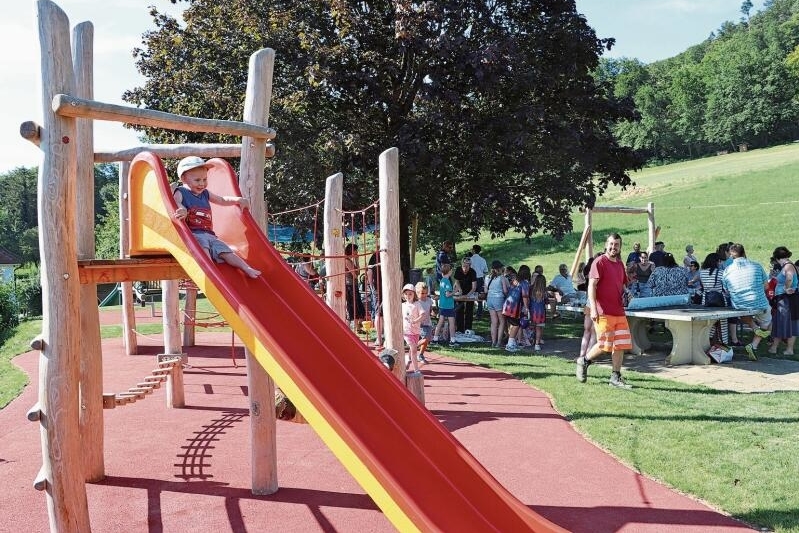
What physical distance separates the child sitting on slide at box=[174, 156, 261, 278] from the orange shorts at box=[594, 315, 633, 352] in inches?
199

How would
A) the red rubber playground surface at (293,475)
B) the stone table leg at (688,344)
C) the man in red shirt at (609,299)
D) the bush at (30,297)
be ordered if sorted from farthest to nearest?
the bush at (30,297) < the stone table leg at (688,344) < the man in red shirt at (609,299) < the red rubber playground surface at (293,475)

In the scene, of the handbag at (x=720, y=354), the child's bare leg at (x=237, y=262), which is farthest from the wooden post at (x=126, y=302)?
the handbag at (x=720, y=354)

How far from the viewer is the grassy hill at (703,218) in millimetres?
29609

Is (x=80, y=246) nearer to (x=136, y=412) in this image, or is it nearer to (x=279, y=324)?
(x=279, y=324)

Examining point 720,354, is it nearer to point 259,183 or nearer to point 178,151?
point 259,183

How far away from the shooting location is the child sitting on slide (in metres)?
5.29

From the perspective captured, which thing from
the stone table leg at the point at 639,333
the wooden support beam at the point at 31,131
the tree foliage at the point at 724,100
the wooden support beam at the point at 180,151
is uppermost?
the tree foliage at the point at 724,100

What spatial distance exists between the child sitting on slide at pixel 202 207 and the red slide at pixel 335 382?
0.32ft

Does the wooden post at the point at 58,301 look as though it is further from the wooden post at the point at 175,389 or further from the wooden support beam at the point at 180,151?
the wooden post at the point at 175,389

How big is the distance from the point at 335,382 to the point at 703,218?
35.0 meters

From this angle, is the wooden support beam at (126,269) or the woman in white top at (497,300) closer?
the wooden support beam at (126,269)

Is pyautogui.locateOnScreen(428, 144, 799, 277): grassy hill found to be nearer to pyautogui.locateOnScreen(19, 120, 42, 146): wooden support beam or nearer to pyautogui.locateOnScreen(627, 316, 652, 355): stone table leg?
pyautogui.locateOnScreen(627, 316, 652, 355): stone table leg

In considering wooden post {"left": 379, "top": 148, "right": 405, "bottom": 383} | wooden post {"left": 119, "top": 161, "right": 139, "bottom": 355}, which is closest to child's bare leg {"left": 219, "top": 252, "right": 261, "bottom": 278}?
wooden post {"left": 379, "top": 148, "right": 405, "bottom": 383}

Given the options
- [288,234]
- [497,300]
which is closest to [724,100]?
[288,234]
